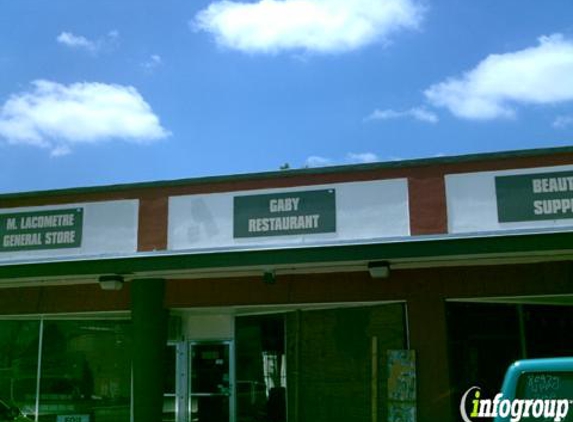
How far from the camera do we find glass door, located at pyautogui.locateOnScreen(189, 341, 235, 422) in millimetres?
16422

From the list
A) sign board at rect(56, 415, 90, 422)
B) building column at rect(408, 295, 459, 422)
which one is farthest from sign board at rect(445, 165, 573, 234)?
sign board at rect(56, 415, 90, 422)

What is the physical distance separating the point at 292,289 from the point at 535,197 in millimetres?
5012

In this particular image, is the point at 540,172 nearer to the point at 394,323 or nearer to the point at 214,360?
the point at 394,323

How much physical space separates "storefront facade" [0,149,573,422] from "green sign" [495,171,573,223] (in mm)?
25

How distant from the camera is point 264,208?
49.3ft

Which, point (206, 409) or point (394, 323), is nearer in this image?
point (394, 323)

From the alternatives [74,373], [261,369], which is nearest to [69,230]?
[74,373]

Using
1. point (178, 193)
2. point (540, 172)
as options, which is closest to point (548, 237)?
point (540, 172)

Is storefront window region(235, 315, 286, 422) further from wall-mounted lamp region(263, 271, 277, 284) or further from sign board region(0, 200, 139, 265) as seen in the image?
sign board region(0, 200, 139, 265)

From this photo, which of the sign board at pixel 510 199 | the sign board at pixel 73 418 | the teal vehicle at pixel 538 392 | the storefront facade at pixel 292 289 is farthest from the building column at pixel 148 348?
the teal vehicle at pixel 538 392

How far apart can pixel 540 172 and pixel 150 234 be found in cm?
762

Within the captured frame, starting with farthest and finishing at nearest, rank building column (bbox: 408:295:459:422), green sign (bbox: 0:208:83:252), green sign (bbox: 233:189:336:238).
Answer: green sign (bbox: 0:208:83:252) < green sign (bbox: 233:189:336:238) < building column (bbox: 408:295:459:422)

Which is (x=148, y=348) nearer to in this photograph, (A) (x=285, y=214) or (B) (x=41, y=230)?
(A) (x=285, y=214)

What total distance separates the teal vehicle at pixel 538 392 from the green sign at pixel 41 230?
12.7 metres
